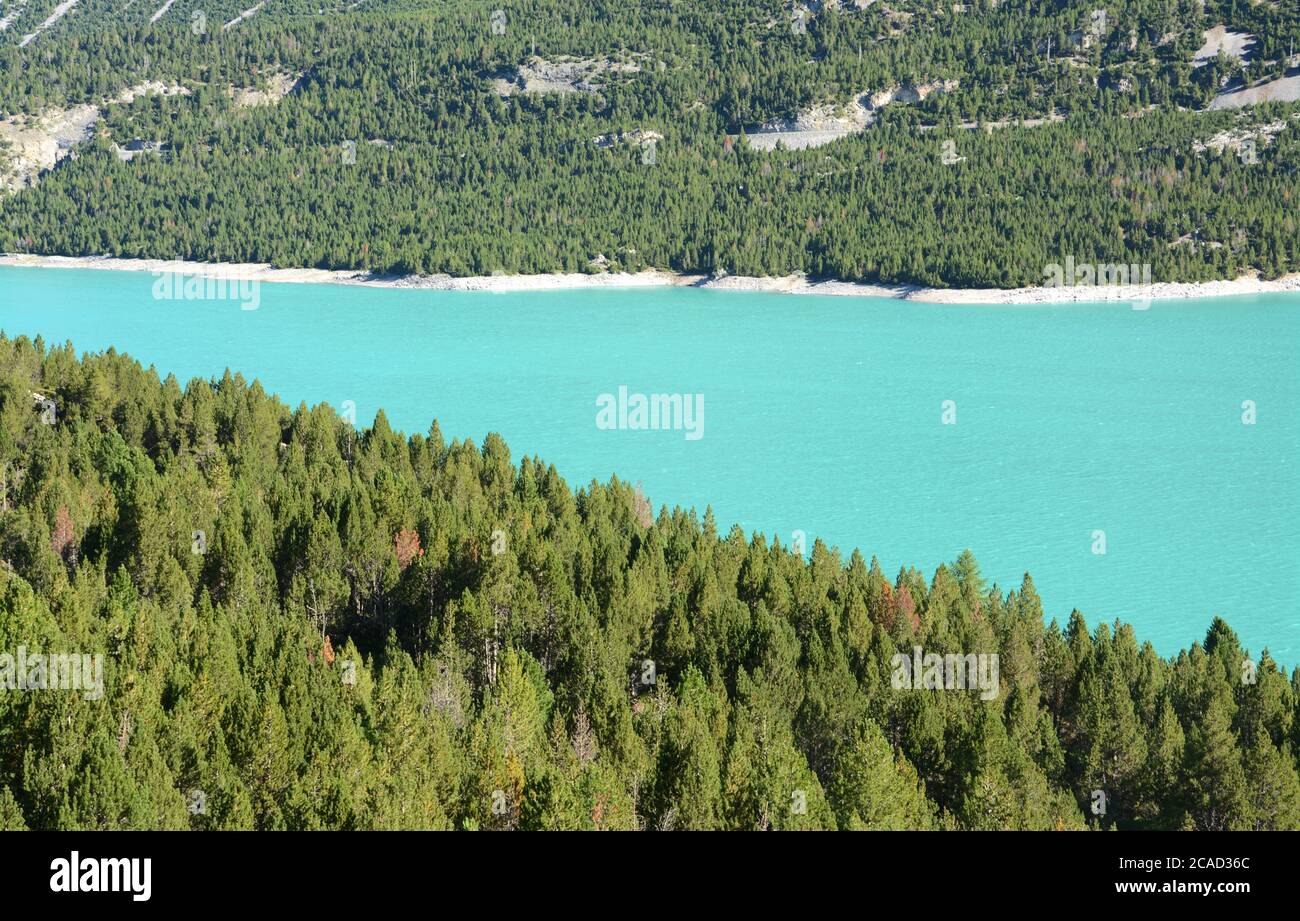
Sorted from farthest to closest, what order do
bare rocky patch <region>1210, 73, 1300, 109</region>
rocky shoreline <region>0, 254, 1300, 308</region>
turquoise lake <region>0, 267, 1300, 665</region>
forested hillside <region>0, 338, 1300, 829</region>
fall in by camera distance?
bare rocky patch <region>1210, 73, 1300, 109</region>, rocky shoreline <region>0, 254, 1300, 308</region>, turquoise lake <region>0, 267, 1300, 665</region>, forested hillside <region>0, 338, 1300, 829</region>

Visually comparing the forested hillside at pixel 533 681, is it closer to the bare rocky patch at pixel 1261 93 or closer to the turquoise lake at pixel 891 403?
the turquoise lake at pixel 891 403

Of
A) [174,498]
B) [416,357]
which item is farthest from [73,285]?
[174,498]

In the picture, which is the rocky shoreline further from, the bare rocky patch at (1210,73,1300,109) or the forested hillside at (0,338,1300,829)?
the forested hillside at (0,338,1300,829)

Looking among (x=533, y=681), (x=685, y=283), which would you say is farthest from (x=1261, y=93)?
(x=533, y=681)

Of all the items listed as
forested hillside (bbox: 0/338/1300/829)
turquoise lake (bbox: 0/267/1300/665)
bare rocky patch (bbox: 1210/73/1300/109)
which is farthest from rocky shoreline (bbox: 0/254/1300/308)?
forested hillside (bbox: 0/338/1300/829)

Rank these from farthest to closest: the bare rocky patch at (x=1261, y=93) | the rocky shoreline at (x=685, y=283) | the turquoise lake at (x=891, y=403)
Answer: the bare rocky patch at (x=1261, y=93), the rocky shoreline at (x=685, y=283), the turquoise lake at (x=891, y=403)

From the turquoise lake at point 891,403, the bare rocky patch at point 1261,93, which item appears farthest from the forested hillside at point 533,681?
the bare rocky patch at point 1261,93
